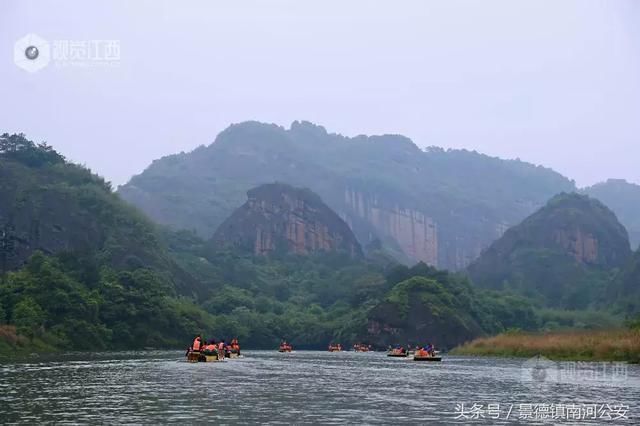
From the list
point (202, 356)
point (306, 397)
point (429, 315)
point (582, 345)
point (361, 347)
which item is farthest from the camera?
point (429, 315)

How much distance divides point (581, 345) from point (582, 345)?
19 cm

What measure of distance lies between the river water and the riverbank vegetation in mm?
12852

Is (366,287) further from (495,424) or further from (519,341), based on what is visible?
(495,424)

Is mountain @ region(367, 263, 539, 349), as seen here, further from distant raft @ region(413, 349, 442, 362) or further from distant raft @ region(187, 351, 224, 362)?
distant raft @ region(187, 351, 224, 362)

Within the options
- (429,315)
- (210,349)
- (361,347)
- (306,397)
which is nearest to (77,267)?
(361,347)

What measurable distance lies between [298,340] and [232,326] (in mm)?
18906

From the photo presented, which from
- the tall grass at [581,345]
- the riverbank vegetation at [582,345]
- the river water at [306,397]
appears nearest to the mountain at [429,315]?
the tall grass at [581,345]

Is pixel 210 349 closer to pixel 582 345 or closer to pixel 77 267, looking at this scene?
pixel 582 345

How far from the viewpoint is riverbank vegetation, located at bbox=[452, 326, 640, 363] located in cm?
6371

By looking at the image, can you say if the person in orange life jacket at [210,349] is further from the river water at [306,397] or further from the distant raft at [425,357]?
the distant raft at [425,357]

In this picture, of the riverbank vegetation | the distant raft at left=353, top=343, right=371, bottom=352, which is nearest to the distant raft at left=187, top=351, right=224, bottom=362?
the riverbank vegetation

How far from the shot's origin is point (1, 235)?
121312 millimetres

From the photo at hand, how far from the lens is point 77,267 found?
371 feet

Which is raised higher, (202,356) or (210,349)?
(210,349)
